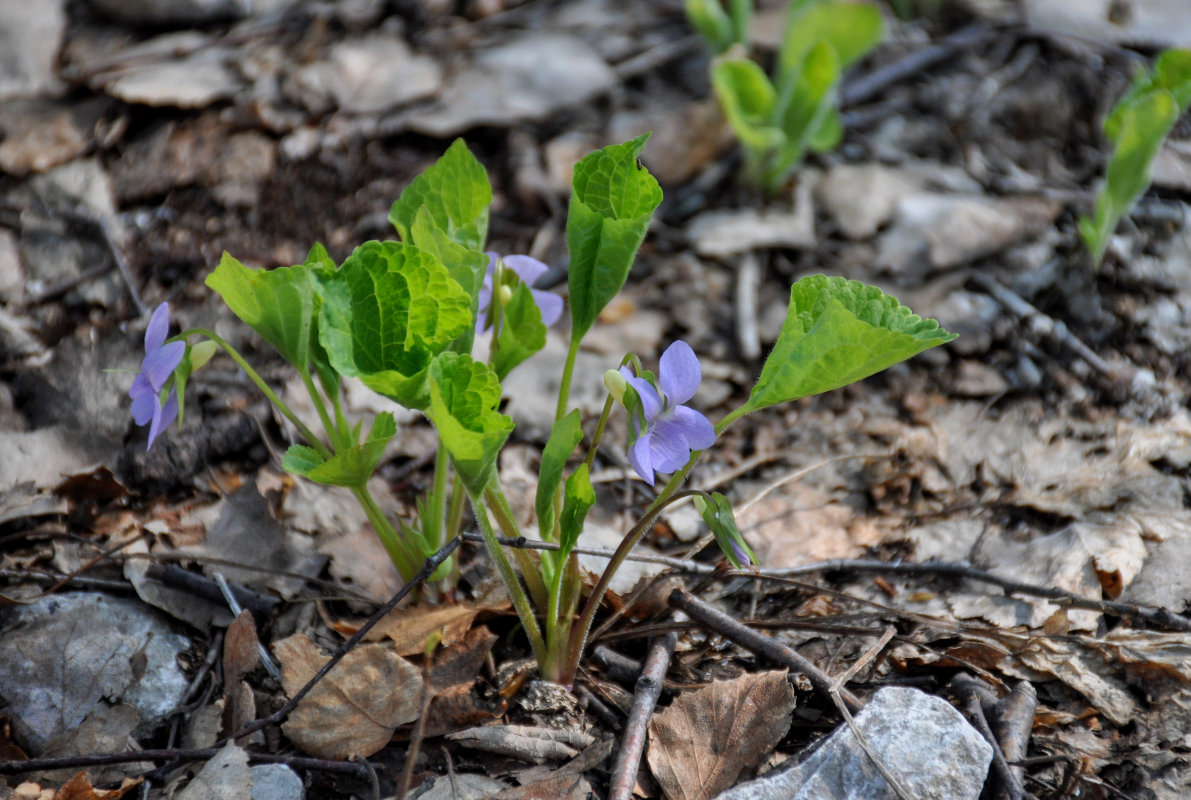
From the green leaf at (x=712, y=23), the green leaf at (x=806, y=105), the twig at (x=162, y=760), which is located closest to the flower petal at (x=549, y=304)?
the twig at (x=162, y=760)

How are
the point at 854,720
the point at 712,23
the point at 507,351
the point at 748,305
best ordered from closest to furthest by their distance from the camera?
1. the point at 854,720
2. the point at 507,351
3. the point at 748,305
4. the point at 712,23

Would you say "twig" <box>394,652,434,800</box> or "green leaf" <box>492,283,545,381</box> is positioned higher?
"green leaf" <box>492,283,545,381</box>

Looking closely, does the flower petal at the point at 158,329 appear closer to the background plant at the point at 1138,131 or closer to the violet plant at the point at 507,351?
the violet plant at the point at 507,351

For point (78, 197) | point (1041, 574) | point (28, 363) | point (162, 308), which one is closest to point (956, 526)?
point (1041, 574)

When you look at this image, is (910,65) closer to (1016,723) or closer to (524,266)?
(524,266)

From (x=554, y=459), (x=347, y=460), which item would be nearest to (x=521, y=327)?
(x=554, y=459)

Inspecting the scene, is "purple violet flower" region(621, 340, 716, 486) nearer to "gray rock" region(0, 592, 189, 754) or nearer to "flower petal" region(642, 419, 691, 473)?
"flower petal" region(642, 419, 691, 473)

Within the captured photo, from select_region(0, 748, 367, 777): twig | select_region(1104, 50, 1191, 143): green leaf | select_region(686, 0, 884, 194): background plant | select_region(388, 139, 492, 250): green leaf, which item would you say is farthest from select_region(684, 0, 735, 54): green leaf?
select_region(0, 748, 367, 777): twig
